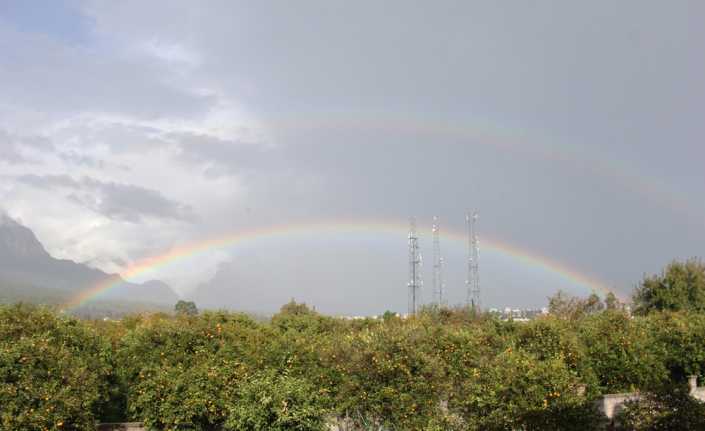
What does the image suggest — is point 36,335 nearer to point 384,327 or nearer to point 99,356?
point 99,356

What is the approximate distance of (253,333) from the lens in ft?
65.7

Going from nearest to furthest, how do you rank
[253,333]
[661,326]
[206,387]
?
[206,387]
[253,333]
[661,326]

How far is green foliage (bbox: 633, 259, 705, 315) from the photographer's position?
152 ft

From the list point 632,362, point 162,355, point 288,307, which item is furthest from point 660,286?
point 162,355

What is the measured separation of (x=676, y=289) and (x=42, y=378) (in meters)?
44.8

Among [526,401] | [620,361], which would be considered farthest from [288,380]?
[620,361]

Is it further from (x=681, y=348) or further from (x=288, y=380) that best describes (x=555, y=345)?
(x=288, y=380)

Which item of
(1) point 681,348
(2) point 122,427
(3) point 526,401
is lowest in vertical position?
(2) point 122,427

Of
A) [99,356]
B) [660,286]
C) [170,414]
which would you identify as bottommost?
[170,414]

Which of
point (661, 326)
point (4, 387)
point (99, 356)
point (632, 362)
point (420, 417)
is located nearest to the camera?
point (4, 387)

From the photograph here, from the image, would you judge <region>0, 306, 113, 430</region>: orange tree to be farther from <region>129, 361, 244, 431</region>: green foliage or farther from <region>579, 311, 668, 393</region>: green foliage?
<region>579, 311, 668, 393</region>: green foliage

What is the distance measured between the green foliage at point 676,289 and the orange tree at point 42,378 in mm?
42372

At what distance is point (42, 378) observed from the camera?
14266 mm

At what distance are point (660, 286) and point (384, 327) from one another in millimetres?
38942
